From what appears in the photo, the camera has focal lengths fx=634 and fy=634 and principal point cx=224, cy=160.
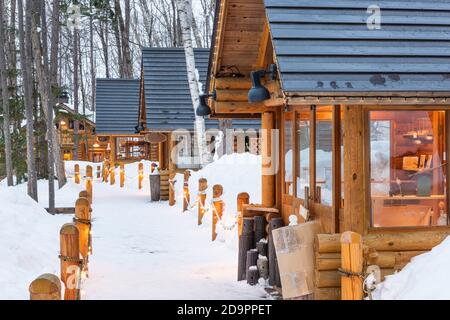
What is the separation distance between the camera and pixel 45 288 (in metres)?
4.37

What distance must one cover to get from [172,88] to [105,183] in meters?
9.80

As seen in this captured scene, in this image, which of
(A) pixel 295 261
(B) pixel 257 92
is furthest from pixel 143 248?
(A) pixel 295 261

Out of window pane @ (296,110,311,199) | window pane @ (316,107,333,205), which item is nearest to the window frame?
window pane @ (316,107,333,205)

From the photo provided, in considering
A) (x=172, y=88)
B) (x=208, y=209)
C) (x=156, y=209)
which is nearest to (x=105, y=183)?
(x=172, y=88)

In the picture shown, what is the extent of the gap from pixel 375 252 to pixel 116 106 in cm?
2905

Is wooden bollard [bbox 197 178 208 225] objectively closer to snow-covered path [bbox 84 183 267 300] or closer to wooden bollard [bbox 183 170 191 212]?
snow-covered path [bbox 84 183 267 300]

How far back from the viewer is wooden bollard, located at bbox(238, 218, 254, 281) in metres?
9.75

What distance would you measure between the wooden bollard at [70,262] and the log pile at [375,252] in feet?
8.76

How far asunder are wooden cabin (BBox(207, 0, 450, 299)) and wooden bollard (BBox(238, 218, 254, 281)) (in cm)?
221

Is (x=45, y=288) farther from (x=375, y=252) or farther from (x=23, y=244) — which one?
(x=23, y=244)

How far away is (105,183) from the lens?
3247 centimetres

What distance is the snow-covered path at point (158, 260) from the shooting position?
8.85 metres

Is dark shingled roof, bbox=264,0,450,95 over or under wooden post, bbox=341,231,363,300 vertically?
over

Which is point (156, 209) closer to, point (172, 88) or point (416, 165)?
point (172, 88)
